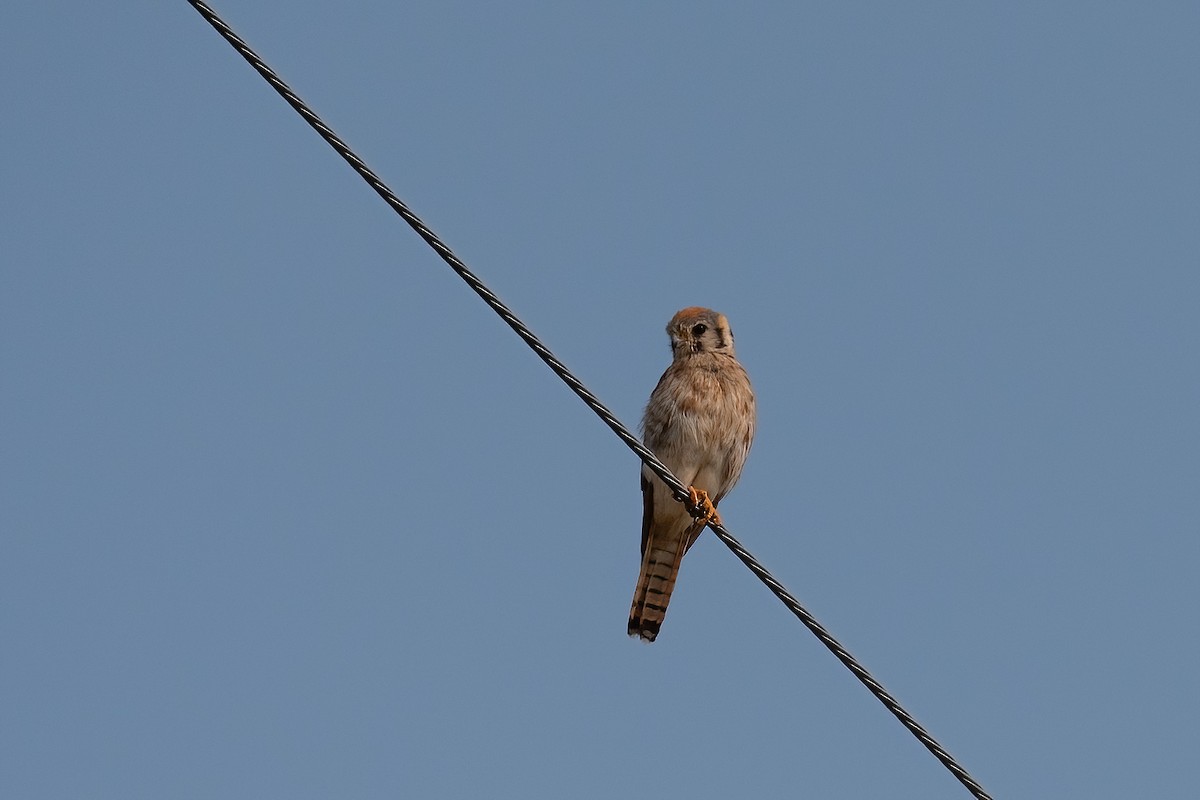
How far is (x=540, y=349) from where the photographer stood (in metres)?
4.49

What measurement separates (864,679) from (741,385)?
160 inches

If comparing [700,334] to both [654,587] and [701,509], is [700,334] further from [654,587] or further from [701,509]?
[701,509]

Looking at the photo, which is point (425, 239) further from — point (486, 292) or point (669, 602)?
point (669, 602)

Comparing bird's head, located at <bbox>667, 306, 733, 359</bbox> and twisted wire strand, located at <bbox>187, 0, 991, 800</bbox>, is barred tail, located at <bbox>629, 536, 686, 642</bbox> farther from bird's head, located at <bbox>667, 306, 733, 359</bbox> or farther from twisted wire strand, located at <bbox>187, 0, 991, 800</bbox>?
twisted wire strand, located at <bbox>187, 0, 991, 800</bbox>

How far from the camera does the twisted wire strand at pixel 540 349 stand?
4016 mm

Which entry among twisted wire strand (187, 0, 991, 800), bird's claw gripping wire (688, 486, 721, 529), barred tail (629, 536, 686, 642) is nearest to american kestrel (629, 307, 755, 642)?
barred tail (629, 536, 686, 642)

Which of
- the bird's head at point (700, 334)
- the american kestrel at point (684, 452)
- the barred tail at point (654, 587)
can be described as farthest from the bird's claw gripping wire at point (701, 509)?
the bird's head at point (700, 334)

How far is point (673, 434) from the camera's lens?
8227mm

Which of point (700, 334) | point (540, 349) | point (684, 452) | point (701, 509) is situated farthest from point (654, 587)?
point (540, 349)

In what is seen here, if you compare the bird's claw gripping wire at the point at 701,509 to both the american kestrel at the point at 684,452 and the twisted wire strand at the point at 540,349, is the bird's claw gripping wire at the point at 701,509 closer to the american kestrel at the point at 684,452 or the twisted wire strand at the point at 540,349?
the american kestrel at the point at 684,452

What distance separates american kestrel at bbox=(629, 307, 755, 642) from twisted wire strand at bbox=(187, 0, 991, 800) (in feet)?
10.6

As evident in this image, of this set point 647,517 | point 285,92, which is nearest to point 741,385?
point 647,517

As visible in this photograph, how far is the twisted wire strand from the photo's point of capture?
4016 mm

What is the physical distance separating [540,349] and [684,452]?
3776 millimetres
